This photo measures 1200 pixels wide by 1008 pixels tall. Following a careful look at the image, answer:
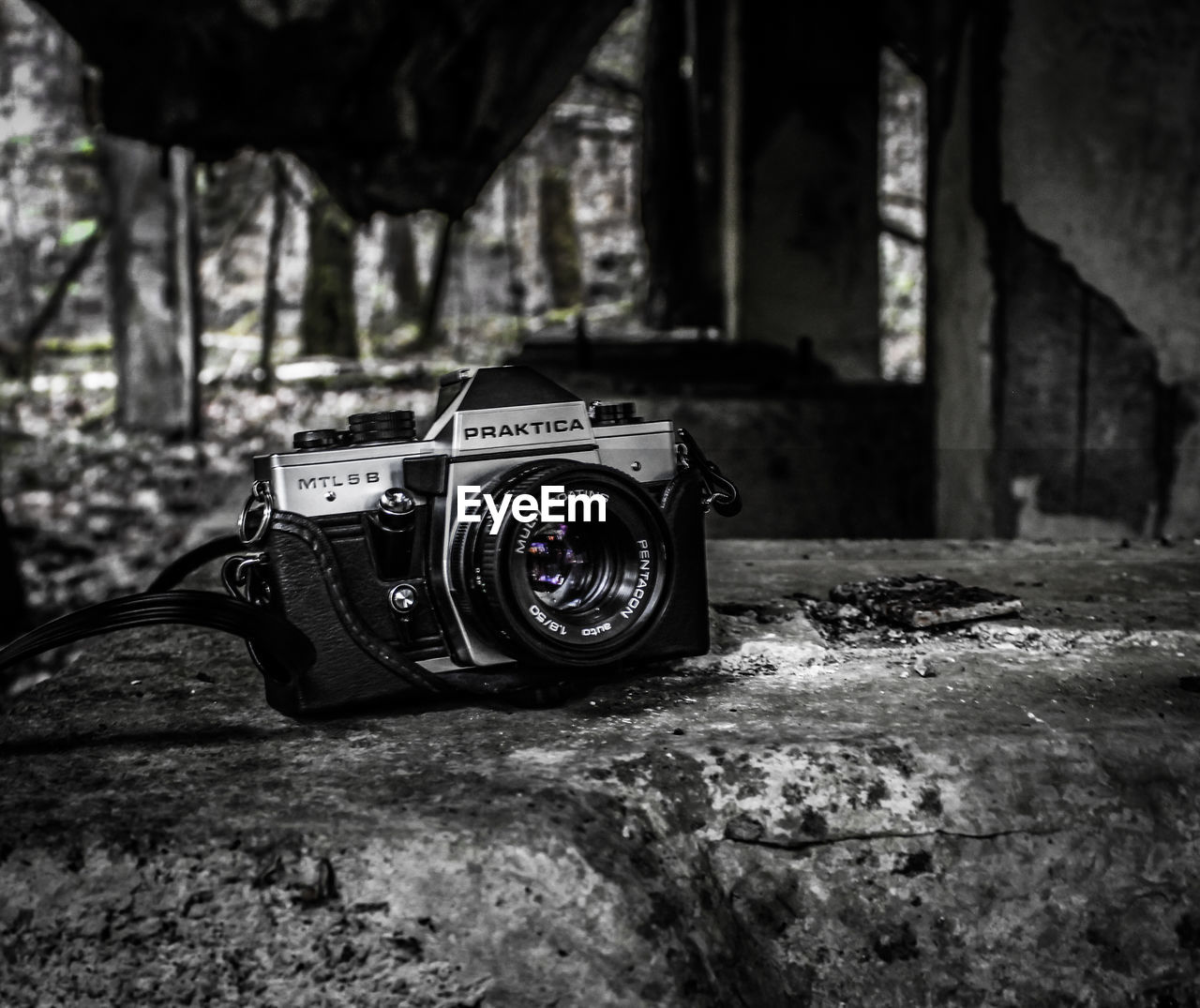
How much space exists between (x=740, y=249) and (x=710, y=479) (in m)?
4.08

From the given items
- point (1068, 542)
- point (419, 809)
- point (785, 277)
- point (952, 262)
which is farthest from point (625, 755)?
point (785, 277)

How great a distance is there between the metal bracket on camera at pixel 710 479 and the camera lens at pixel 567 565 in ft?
0.39

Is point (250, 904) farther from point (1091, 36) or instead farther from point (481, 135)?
point (481, 135)

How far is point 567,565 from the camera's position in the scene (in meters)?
1.24

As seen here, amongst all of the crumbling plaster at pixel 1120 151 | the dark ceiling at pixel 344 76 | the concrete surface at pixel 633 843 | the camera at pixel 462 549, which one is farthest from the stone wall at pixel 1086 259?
the dark ceiling at pixel 344 76

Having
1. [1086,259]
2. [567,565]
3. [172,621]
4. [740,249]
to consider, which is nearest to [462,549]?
[567,565]

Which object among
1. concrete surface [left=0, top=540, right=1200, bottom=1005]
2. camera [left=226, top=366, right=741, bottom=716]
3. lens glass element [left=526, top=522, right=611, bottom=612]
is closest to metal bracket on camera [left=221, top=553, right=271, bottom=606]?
camera [left=226, top=366, right=741, bottom=716]

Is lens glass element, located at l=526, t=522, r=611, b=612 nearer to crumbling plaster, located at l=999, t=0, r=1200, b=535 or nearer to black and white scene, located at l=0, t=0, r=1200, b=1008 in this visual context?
black and white scene, located at l=0, t=0, r=1200, b=1008

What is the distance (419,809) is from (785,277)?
4512 millimetres

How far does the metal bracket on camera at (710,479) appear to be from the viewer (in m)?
1.29

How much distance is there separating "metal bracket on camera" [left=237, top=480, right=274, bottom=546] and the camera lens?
18 centimetres

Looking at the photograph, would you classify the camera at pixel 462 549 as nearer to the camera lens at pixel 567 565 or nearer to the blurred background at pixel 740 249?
the camera lens at pixel 567 565

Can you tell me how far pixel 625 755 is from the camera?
3.51 feet

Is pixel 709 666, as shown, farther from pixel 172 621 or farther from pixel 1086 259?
pixel 1086 259
